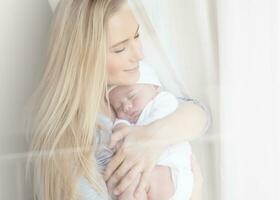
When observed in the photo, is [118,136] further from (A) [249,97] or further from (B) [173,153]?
(A) [249,97]

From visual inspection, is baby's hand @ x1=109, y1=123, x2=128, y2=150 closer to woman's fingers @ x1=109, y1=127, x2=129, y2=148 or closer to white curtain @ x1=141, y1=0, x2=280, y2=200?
woman's fingers @ x1=109, y1=127, x2=129, y2=148

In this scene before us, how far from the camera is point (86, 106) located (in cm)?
87

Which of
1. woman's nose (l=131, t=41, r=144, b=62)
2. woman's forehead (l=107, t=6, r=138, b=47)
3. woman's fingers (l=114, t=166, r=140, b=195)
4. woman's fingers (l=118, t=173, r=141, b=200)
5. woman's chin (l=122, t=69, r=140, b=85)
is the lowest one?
woman's fingers (l=118, t=173, r=141, b=200)

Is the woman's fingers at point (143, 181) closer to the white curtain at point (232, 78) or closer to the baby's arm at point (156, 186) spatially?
the baby's arm at point (156, 186)

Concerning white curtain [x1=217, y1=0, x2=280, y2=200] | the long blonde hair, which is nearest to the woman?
the long blonde hair

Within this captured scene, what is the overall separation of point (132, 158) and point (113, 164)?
1.5 inches

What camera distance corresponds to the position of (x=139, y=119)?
88 centimetres

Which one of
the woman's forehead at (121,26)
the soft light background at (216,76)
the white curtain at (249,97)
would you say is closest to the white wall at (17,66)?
the soft light background at (216,76)

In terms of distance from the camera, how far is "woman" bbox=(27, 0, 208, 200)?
0.86 meters

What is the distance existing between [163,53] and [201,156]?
210 millimetres

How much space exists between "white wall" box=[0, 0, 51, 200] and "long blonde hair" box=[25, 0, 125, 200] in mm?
38

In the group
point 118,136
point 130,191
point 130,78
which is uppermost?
point 130,78

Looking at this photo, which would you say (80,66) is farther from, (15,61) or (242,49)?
(242,49)

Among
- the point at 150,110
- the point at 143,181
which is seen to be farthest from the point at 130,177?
the point at 150,110
